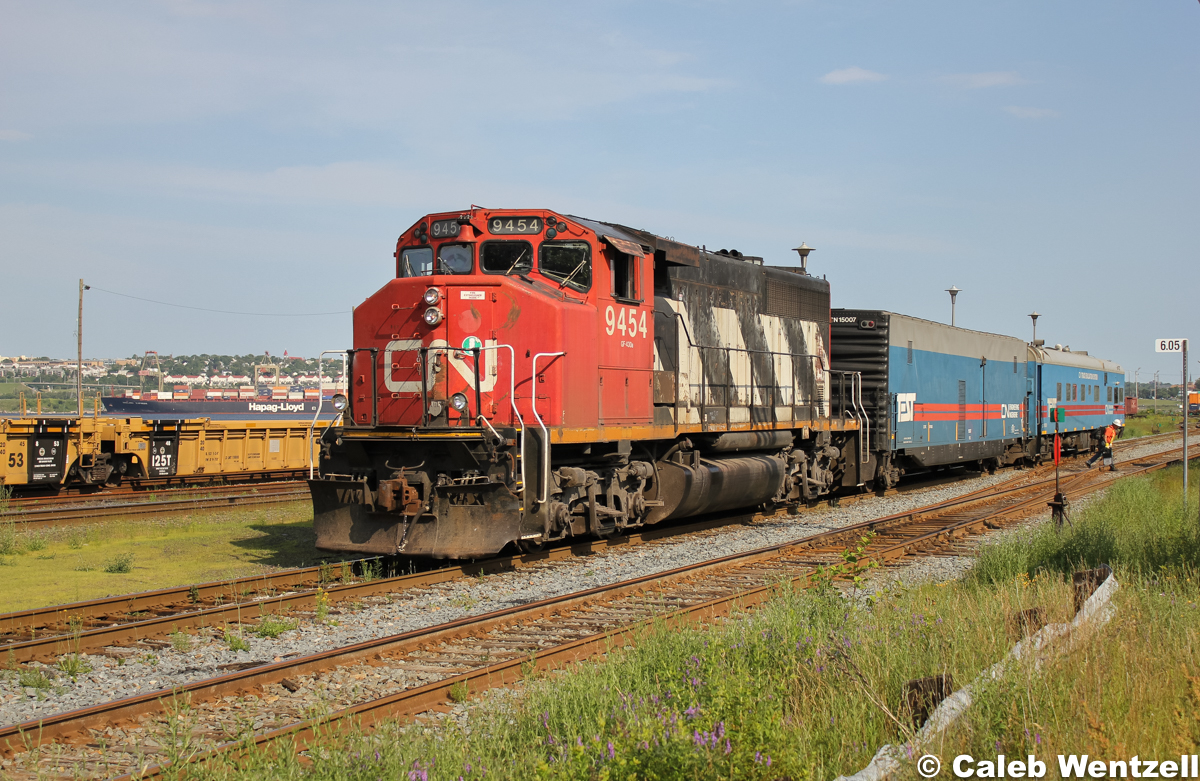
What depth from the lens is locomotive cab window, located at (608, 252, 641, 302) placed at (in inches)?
450

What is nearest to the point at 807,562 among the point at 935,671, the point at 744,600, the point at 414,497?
the point at 744,600

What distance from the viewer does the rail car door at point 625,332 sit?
11188mm

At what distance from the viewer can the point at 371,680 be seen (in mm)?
6266

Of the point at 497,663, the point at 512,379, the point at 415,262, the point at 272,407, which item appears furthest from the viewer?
the point at 272,407

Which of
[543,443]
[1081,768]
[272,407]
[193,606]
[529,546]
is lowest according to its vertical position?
[193,606]

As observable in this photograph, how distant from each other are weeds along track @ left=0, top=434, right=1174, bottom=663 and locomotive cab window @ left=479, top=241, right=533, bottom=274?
3272 mm

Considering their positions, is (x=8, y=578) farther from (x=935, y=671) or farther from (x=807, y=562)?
(x=935, y=671)

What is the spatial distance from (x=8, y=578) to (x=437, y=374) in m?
5.40

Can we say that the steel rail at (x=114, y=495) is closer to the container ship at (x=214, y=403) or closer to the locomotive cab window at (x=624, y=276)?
the locomotive cab window at (x=624, y=276)

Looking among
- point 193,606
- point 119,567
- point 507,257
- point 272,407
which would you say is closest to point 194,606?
point 193,606

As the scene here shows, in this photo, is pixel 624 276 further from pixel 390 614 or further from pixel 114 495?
pixel 114 495

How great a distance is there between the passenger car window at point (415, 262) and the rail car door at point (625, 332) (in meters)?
1.94

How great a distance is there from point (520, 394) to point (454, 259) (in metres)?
1.75

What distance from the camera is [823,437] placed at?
17047 millimetres
